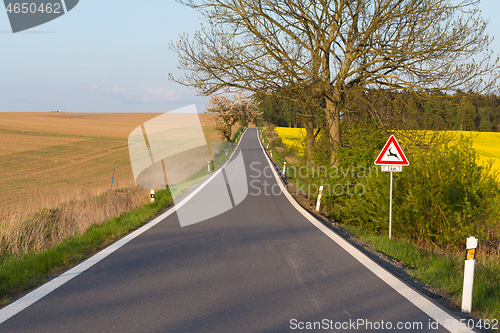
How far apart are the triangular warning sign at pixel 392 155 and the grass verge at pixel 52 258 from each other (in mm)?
5813

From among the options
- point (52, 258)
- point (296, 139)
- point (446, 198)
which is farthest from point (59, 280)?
point (296, 139)

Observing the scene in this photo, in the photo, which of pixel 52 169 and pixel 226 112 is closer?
pixel 52 169

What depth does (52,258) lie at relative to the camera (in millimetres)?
5789

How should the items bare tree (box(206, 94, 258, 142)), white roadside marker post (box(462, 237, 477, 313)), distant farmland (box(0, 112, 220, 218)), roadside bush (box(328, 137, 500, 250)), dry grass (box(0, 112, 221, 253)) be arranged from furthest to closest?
bare tree (box(206, 94, 258, 142)) → distant farmland (box(0, 112, 220, 218)) → dry grass (box(0, 112, 221, 253)) → roadside bush (box(328, 137, 500, 250)) → white roadside marker post (box(462, 237, 477, 313))

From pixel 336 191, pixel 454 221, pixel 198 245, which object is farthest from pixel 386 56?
pixel 198 245

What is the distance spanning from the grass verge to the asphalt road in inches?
21.4

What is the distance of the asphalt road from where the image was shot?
3611mm

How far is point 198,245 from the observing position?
22.1 feet

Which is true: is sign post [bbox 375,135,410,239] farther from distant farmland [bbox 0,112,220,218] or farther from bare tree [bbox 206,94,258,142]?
bare tree [bbox 206,94,258,142]

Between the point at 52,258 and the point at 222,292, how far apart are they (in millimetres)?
3054

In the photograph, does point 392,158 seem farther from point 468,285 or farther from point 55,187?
point 55,187

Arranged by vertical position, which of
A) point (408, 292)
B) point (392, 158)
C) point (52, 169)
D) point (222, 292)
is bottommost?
point (52, 169)

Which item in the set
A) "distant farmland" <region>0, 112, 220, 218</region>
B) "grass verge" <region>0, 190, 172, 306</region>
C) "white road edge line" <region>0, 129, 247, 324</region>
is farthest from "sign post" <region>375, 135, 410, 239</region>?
"distant farmland" <region>0, 112, 220, 218</region>

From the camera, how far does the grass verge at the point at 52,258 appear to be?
477cm
